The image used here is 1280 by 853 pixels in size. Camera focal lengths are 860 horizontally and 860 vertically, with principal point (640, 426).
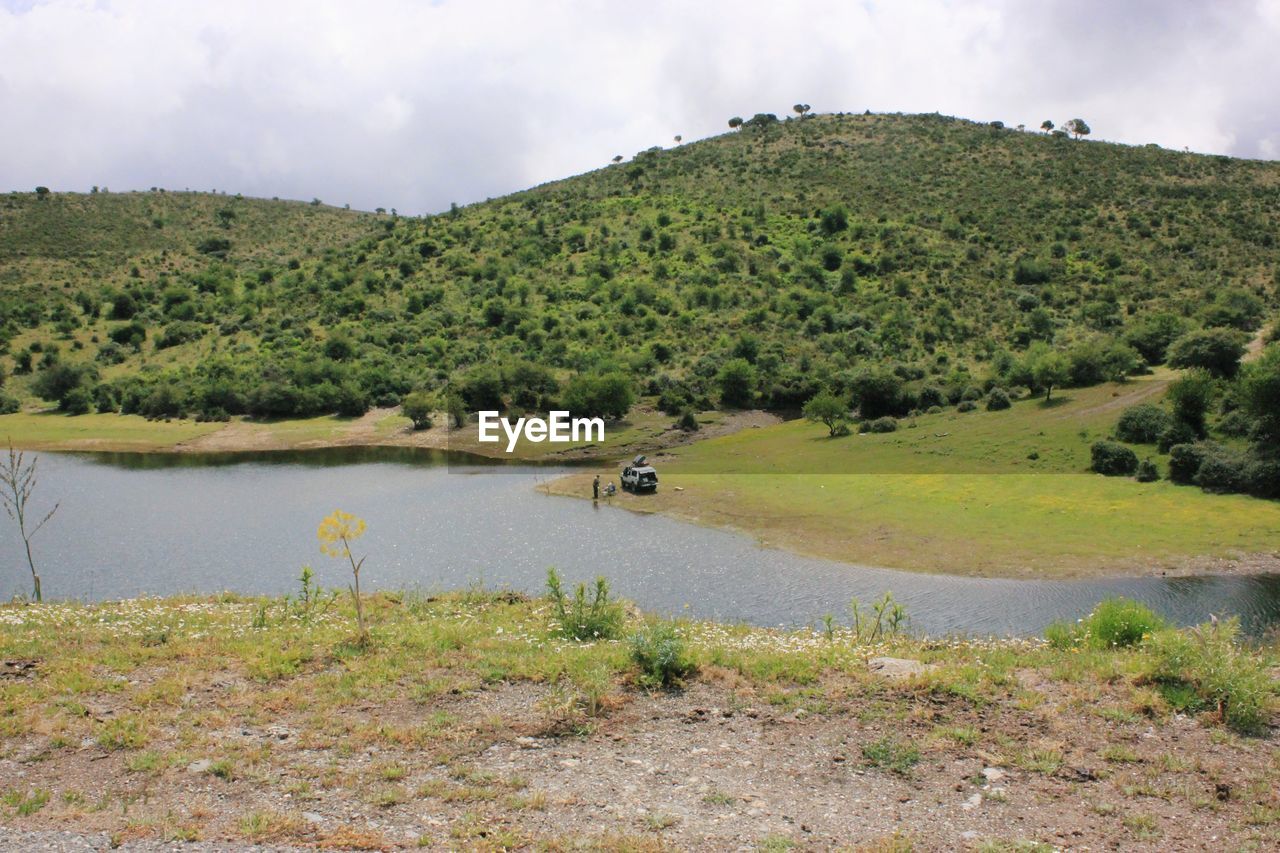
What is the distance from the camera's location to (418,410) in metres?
77.6

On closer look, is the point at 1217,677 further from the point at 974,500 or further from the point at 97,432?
the point at 97,432

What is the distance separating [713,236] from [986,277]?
34287mm

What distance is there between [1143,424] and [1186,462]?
5.56m

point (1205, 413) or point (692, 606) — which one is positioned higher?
point (1205, 413)

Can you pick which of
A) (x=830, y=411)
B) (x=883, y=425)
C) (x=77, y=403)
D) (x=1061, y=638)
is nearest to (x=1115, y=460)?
(x=883, y=425)

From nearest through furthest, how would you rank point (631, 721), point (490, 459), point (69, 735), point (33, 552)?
1. point (69, 735)
2. point (631, 721)
3. point (33, 552)
4. point (490, 459)

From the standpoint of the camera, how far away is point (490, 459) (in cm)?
6725

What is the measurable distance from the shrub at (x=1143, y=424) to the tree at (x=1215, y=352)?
745cm

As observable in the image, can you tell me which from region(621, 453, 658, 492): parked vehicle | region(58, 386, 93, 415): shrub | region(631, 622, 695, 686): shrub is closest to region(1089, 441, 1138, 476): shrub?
region(621, 453, 658, 492): parked vehicle

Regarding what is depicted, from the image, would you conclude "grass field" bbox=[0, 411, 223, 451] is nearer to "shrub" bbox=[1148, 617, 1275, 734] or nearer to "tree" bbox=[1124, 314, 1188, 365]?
"tree" bbox=[1124, 314, 1188, 365]

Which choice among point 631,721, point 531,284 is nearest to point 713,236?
point 531,284

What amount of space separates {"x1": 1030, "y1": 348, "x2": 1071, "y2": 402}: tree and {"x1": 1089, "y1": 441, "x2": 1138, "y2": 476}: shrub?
1459 centimetres

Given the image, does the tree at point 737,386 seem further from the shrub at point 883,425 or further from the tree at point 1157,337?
the tree at point 1157,337

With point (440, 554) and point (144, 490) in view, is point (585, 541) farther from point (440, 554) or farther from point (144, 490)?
point (144, 490)
